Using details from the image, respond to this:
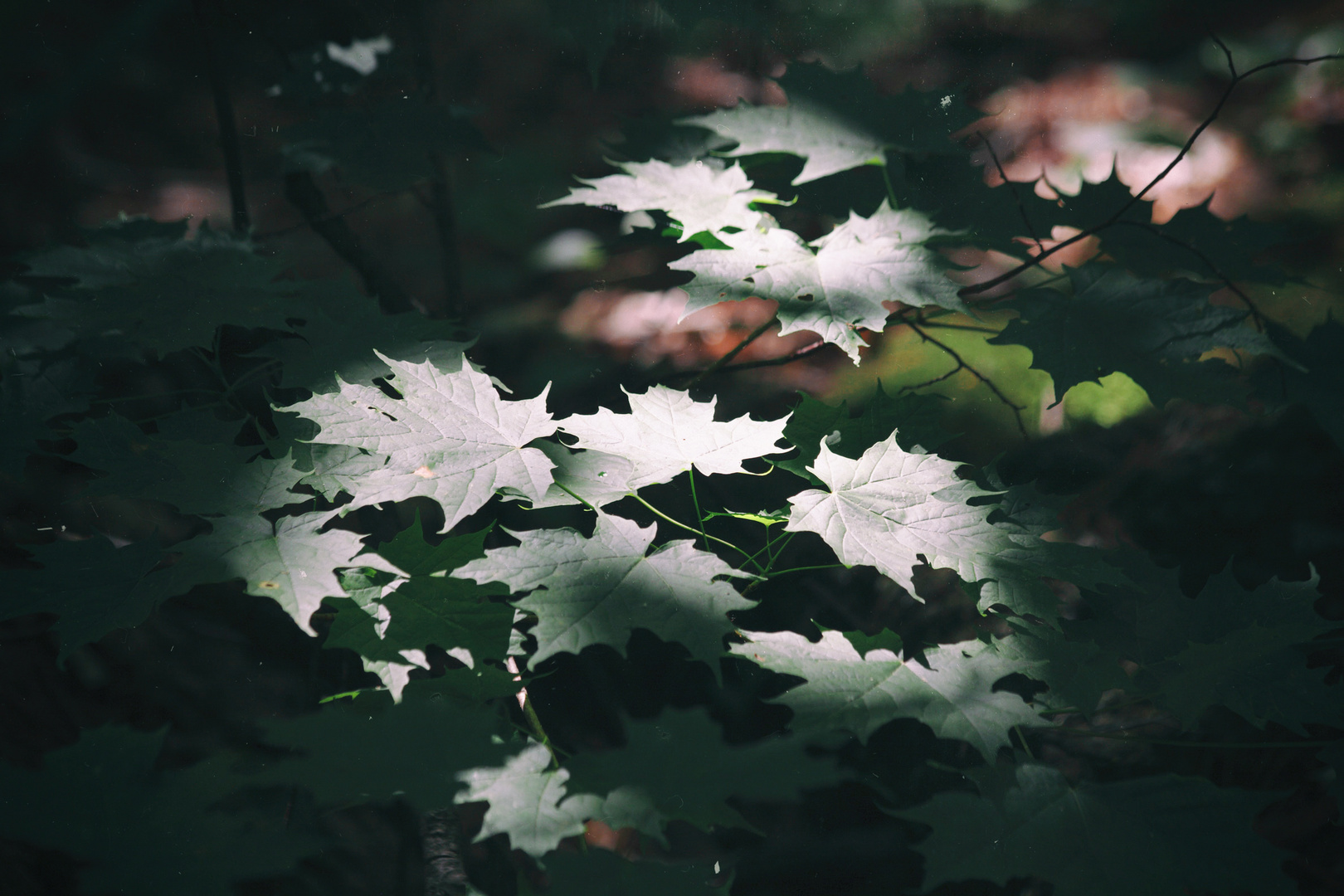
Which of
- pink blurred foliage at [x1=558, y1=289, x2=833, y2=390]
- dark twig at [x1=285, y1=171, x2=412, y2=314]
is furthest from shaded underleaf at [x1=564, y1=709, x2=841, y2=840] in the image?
pink blurred foliage at [x1=558, y1=289, x2=833, y2=390]

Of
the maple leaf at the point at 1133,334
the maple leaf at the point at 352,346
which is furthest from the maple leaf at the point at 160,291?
the maple leaf at the point at 1133,334

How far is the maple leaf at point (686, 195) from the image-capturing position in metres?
0.94

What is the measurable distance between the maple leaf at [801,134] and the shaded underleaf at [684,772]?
0.79 m

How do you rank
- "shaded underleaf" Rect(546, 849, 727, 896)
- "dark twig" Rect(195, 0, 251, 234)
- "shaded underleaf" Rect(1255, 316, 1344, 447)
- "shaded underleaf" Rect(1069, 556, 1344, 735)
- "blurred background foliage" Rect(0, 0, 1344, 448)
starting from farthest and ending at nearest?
"blurred background foliage" Rect(0, 0, 1344, 448)
"dark twig" Rect(195, 0, 251, 234)
"shaded underleaf" Rect(1255, 316, 1344, 447)
"shaded underleaf" Rect(1069, 556, 1344, 735)
"shaded underleaf" Rect(546, 849, 727, 896)

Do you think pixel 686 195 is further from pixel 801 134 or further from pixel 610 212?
pixel 610 212

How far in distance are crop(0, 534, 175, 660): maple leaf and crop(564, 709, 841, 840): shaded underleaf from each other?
1.26 ft

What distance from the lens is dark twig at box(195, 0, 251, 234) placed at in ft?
4.13

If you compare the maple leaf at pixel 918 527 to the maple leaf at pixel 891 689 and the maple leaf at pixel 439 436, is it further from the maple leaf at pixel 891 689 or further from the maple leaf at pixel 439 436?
the maple leaf at pixel 439 436

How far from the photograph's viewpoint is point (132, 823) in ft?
1.65

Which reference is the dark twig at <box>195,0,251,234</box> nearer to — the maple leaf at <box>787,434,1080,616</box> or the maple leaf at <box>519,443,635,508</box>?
the maple leaf at <box>519,443,635,508</box>

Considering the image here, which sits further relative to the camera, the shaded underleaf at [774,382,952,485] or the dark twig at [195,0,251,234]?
the dark twig at [195,0,251,234]

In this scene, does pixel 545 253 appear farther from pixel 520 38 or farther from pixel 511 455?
pixel 511 455

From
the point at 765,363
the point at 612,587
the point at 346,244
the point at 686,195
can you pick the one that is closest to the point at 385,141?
the point at 346,244

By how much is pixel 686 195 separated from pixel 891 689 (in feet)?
2.10
